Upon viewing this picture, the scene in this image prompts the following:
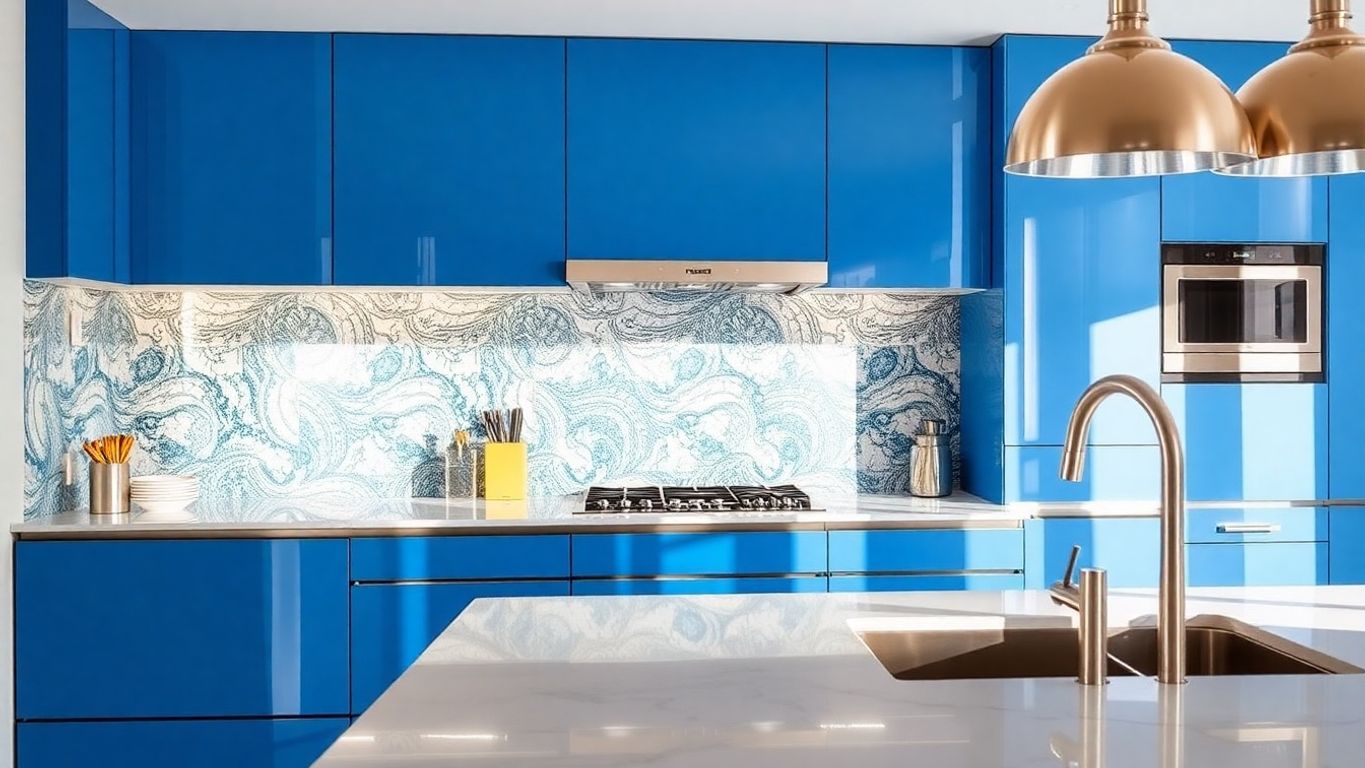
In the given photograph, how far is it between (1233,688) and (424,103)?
2810mm

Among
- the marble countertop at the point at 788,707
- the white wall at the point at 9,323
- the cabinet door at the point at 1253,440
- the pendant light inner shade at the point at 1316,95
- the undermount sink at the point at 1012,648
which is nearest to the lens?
the marble countertop at the point at 788,707

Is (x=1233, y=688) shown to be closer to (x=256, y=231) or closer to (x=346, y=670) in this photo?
(x=346, y=670)

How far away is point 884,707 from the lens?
1387 millimetres

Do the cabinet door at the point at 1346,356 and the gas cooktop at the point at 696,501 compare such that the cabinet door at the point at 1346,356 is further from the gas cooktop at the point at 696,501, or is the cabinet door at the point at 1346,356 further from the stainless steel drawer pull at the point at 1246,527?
the gas cooktop at the point at 696,501

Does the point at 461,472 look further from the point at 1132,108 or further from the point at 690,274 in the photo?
the point at 1132,108

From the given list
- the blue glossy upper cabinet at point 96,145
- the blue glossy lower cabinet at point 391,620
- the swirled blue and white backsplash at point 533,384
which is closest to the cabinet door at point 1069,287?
the swirled blue and white backsplash at point 533,384

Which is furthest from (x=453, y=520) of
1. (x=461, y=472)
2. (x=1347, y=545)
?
(x=1347, y=545)

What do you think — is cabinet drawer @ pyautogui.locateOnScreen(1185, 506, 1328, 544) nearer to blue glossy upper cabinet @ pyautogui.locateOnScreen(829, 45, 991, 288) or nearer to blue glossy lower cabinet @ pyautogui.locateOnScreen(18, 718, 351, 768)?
blue glossy upper cabinet @ pyautogui.locateOnScreen(829, 45, 991, 288)

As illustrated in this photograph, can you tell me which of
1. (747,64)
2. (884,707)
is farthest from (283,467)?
(884,707)

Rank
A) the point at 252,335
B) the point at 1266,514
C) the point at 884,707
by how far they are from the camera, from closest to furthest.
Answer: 1. the point at 884,707
2. the point at 1266,514
3. the point at 252,335

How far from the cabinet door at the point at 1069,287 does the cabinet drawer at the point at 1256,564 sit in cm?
39

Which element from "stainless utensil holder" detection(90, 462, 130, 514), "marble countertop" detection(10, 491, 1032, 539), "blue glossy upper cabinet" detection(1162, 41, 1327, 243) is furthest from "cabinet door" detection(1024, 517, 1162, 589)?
"stainless utensil holder" detection(90, 462, 130, 514)

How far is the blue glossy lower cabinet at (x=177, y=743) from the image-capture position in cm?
319

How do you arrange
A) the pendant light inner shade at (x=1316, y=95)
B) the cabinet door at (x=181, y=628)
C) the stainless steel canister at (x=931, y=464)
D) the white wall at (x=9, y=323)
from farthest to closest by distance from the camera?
the stainless steel canister at (x=931, y=464) < the cabinet door at (x=181, y=628) < the white wall at (x=9, y=323) < the pendant light inner shade at (x=1316, y=95)
